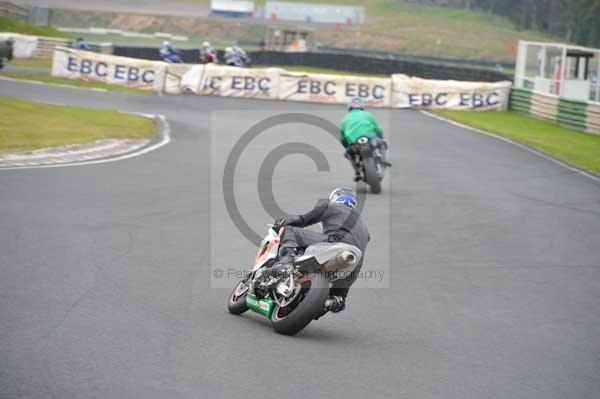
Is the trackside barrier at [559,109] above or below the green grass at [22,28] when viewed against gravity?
below

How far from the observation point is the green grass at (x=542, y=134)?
22.1 metres

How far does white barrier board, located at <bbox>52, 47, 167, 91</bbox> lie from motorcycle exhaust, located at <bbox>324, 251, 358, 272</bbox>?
94.1 feet

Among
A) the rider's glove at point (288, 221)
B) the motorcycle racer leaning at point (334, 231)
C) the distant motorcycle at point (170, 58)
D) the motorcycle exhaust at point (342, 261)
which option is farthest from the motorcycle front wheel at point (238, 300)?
the distant motorcycle at point (170, 58)

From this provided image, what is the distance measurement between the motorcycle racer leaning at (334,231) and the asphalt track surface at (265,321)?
443mm

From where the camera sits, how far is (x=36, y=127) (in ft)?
67.8

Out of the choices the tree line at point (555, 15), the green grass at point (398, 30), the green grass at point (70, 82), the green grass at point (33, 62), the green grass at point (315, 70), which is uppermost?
the tree line at point (555, 15)

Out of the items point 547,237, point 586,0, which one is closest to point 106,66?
point 547,237

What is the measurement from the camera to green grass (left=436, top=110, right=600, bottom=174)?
72.6 feet

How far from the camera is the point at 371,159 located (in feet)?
52.1

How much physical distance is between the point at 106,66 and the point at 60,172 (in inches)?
828

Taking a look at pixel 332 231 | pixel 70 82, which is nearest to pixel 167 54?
pixel 70 82

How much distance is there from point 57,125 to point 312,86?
14.2 m

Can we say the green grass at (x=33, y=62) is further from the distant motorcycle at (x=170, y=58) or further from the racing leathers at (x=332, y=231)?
the racing leathers at (x=332, y=231)

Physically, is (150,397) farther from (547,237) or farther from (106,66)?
(106,66)
